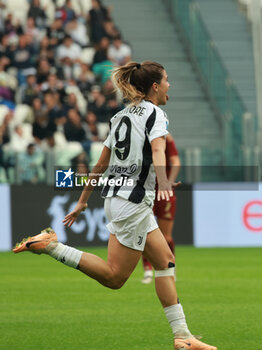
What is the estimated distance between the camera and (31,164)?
659 inches

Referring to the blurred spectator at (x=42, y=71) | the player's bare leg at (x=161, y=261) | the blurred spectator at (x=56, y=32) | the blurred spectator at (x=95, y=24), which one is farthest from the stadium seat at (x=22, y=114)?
the player's bare leg at (x=161, y=261)

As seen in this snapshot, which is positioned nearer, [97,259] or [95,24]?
[97,259]

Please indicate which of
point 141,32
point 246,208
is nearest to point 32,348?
point 246,208

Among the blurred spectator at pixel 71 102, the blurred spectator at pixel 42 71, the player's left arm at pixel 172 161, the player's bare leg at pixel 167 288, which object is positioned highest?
the blurred spectator at pixel 42 71

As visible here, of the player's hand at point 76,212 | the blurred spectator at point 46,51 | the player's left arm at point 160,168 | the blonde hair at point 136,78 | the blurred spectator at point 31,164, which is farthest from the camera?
the blurred spectator at point 46,51

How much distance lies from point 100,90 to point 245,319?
12834 mm

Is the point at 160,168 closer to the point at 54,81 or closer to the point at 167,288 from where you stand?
the point at 167,288

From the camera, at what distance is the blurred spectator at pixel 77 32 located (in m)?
21.6

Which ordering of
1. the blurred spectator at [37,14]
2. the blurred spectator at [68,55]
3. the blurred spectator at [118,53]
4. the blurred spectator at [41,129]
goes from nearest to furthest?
the blurred spectator at [41,129], the blurred spectator at [68,55], the blurred spectator at [37,14], the blurred spectator at [118,53]

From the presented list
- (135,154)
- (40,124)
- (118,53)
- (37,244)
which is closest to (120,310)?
(37,244)

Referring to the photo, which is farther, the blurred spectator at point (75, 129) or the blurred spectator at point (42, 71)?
the blurred spectator at point (42, 71)

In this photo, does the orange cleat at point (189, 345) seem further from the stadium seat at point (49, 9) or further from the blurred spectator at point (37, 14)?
the stadium seat at point (49, 9)

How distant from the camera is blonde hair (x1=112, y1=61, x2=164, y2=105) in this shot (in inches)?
256

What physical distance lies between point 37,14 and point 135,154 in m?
15.7
